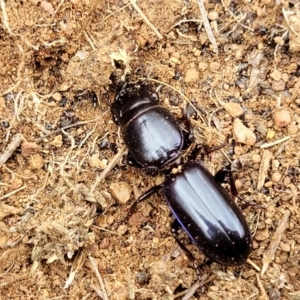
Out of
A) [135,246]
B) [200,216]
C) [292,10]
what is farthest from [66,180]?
[292,10]

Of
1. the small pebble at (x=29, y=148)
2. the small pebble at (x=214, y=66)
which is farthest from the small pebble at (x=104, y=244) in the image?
the small pebble at (x=214, y=66)

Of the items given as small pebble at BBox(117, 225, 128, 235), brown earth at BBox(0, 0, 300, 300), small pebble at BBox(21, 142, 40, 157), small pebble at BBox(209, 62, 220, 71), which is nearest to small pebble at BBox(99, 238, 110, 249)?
brown earth at BBox(0, 0, 300, 300)

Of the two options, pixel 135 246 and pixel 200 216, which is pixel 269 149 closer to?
pixel 200 216

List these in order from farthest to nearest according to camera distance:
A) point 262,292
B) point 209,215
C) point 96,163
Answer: point 96,163, point 262,292, point 209,215

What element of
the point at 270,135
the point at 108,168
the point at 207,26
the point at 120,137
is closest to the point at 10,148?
the point at 108,168

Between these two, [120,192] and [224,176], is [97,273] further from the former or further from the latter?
[224,176]

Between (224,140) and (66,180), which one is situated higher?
(66,180)
